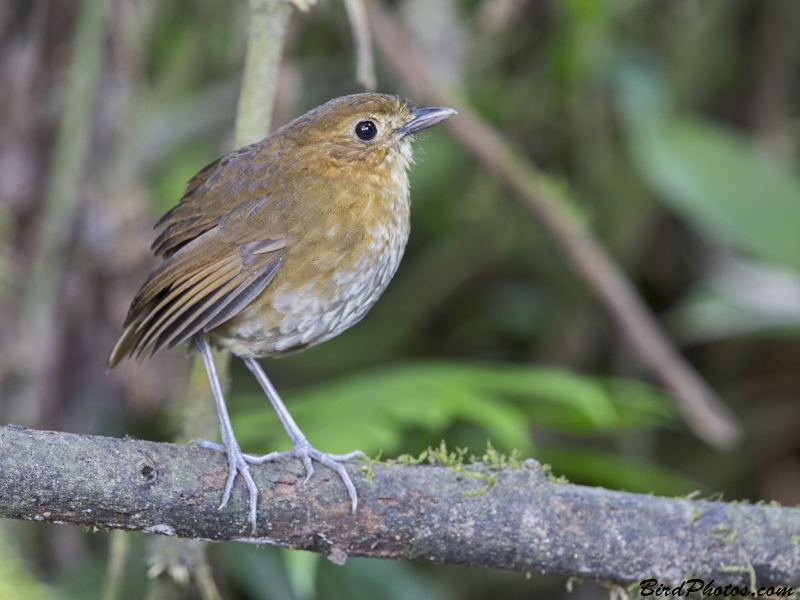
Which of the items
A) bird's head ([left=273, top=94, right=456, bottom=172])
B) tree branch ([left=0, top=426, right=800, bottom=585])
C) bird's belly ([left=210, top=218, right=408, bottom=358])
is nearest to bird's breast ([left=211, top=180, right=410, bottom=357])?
bird's belly ([left=210, top=218, right=408, bottom=358])

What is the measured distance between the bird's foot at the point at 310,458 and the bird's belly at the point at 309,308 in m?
0.30

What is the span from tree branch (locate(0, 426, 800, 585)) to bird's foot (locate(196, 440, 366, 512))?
0.02 meters

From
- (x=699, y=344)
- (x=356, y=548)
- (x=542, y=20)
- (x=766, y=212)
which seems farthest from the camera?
(x=699, y=344)

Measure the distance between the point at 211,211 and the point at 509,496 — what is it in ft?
3.68

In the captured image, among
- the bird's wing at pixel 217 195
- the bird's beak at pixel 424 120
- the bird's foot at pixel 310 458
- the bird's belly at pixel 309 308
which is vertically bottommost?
the bird's foot at pixel 310 458

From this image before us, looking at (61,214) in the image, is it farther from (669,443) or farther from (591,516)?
(669,443)

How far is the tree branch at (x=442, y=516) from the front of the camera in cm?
197

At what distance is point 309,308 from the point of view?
2396 millimetres

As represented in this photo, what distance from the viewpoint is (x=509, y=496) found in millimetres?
2232

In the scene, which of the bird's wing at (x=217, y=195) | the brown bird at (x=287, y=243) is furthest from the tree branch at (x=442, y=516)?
the bird's wing at (x=217, y=195)

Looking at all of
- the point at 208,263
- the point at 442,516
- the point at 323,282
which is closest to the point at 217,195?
the point at 208,263

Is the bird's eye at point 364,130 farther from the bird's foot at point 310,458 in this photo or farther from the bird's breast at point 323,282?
the bird's foot at point 310,458

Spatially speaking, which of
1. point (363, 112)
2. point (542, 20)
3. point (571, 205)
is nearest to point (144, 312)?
point (363, 112)

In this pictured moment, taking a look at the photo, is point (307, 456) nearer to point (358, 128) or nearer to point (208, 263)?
point (208, 263)
